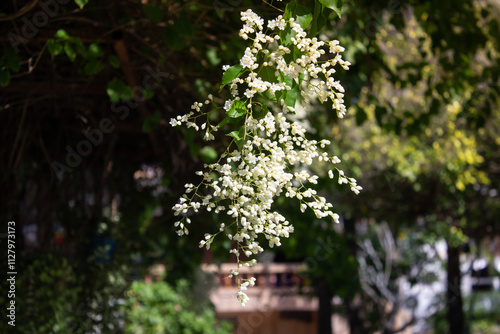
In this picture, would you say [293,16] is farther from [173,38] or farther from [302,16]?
[173,38]

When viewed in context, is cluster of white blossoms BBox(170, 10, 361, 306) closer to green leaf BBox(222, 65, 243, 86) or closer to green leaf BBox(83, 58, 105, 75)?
green leaf BBox(222, 65, 243, 86)

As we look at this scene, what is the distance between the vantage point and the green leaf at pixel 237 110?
121cm

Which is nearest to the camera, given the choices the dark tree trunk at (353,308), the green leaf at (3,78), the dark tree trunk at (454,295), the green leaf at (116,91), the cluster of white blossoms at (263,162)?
the cluster of white blossoms at (263,162)

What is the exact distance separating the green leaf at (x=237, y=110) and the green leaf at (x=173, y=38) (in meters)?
0.93

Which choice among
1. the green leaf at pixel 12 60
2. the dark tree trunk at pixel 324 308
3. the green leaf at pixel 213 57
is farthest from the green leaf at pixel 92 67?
the dark tree trunk at pixel 324 308

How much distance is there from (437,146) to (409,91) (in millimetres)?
738

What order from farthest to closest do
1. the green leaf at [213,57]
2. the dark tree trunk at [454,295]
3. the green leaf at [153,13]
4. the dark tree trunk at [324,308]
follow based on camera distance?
the dark tree trunk at [324,308] → the dark tree trunk at [454,295] → the green leaf at [213,57] → the green leaf at [153,13]

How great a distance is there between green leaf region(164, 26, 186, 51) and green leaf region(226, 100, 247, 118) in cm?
93

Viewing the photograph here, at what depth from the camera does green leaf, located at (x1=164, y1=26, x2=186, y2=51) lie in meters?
2.05

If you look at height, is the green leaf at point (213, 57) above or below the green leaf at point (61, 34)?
above

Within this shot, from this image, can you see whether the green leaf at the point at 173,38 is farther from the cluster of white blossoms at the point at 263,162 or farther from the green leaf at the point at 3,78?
the cluster of white blossoms at the point at 263,162

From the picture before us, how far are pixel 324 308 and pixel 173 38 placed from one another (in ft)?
18.7

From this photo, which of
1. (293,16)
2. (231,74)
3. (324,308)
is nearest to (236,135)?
(231,74)

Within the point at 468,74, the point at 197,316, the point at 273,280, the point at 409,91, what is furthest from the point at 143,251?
the point at 273,280
